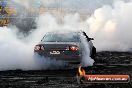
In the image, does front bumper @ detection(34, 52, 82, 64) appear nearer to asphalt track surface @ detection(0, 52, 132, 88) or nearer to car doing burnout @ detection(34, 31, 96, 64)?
car doing burnout @ detection(34, 31, 96, 64)

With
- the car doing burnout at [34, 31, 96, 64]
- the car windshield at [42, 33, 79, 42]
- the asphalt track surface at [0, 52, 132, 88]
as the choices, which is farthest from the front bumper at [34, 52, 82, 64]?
the car windshield at [42, 33, 79, 42]

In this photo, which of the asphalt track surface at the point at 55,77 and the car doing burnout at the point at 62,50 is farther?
the car doing burnout at the point at 62,50

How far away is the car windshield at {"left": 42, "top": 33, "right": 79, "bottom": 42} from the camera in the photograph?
1505 centimetres

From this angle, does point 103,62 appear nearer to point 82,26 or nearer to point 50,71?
point 50,71

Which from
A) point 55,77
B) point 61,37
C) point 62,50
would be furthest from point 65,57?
point 55,77

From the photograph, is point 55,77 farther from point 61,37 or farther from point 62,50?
point 61,37

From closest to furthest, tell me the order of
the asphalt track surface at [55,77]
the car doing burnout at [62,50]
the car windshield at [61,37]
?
the asphalt track surface at [55,77]
the car doing burnout at [62,50]
the car windshield at [61,37]

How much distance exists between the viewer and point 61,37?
15320mm

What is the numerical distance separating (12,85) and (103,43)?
49.9 ft

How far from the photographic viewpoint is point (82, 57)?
1448 cm

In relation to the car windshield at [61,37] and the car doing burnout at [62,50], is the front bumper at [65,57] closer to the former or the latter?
the car doing burnout at [62,50]

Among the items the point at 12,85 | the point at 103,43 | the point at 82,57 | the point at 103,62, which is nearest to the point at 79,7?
the point at 103,43

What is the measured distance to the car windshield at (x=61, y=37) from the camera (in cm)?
1505

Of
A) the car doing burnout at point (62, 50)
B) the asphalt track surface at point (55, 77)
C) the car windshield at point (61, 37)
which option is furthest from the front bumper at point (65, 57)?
the car windshield at point (61, 37)
